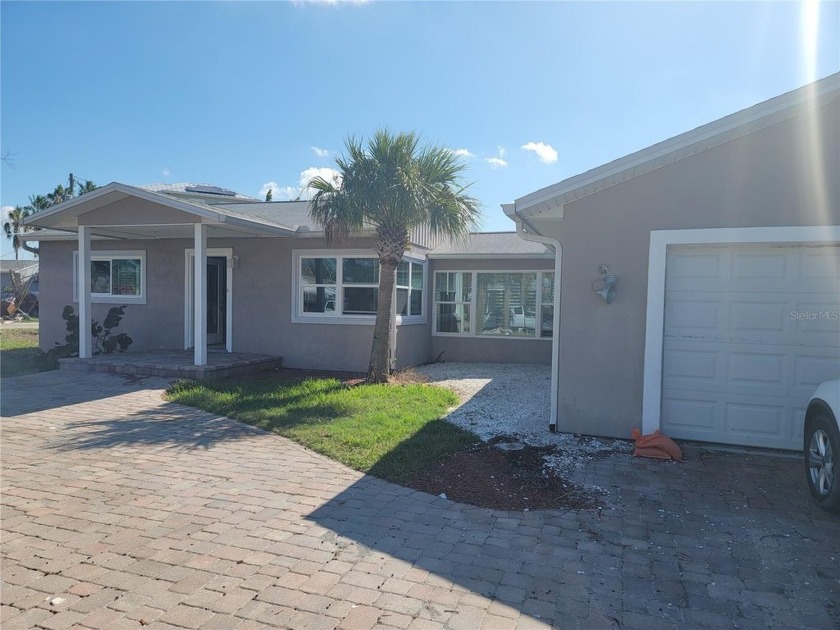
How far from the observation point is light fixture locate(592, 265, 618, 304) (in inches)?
265

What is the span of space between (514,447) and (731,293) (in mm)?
3149

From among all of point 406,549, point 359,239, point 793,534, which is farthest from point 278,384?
point 793,534

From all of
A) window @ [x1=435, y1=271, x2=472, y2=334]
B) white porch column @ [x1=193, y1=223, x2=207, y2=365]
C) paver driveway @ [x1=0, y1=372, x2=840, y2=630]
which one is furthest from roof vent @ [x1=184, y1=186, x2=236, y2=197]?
paver driveway @ [x1=0, y1=372, x2=840, y2=630]

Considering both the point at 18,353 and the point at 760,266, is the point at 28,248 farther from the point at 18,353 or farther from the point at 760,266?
the point at 760,266

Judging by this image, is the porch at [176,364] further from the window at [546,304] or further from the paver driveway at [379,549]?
the window at [546,304]

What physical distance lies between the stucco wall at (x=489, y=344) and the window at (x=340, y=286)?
2.22 m

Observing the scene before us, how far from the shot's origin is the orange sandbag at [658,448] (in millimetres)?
6223

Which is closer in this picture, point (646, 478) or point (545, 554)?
point (545, 554)

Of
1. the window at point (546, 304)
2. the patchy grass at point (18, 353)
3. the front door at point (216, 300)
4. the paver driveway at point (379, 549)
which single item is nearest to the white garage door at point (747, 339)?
the paver driveway at point (379, 549)

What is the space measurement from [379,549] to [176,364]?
26.7 ft

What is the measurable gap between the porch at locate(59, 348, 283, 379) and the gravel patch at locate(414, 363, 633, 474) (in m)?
3.53

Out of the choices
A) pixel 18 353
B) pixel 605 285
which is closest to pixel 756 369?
pixel 605 285

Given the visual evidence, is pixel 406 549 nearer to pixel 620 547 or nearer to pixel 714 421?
pixel 620 547

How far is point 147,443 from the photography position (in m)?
6.55
